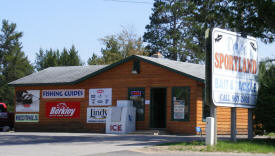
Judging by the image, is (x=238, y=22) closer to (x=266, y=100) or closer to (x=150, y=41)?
(x=266, y=100)

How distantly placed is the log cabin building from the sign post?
5743 mm

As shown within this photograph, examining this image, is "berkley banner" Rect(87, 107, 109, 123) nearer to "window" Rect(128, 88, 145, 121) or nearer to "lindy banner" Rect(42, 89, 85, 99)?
"lindy banner" Rect(42, 89, 85, 99)

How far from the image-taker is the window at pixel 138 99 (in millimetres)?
28344

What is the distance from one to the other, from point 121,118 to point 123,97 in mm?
1736

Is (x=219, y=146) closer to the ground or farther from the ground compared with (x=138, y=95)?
closer to the ground

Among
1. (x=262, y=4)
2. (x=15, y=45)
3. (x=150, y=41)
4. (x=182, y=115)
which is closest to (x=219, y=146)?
(x=262, y=4)

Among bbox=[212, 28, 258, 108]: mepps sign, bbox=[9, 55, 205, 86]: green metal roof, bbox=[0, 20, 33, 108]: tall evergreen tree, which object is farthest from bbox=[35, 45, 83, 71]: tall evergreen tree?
bbox=[212, 28, 258, 108]: mepps sign

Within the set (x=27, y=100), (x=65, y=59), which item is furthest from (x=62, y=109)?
(x=65, y=59)

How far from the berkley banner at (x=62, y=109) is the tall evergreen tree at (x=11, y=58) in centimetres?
4234

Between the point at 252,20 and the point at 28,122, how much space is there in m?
16.9

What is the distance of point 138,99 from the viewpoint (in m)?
28.6

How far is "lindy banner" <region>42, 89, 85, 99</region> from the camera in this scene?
30.7 m

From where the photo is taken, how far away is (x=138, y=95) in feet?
93.7

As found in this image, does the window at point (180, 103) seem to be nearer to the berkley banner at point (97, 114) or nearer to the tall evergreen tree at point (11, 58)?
the berkley banner at point (97, 114)
